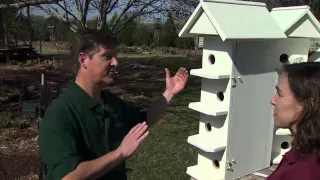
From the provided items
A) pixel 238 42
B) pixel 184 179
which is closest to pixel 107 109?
pixel 238 42

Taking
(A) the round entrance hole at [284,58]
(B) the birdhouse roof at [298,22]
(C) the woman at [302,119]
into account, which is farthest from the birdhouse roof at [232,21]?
(C) the woman at [302,119]

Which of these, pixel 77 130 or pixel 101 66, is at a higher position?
pixel 101 66

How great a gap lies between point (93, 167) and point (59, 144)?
0.18 meters

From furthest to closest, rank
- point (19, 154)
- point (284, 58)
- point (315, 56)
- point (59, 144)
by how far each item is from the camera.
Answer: point (19, 154), point (315, 56), point (284, 58), point (59, 144)

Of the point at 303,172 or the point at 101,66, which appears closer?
the point at 303,172

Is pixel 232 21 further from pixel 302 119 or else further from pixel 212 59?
pixel 302 119

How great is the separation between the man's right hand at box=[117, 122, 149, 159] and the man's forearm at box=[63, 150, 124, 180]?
42 millimetres

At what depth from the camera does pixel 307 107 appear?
4.87 feet

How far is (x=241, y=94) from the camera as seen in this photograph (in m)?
3.61

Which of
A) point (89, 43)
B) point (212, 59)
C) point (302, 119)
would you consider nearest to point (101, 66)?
point (89, 43)

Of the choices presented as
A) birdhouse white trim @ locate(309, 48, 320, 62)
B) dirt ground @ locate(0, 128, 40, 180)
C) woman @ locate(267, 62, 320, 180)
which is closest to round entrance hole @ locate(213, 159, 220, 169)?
birdhouse white trim @ locate(309, 48, 320, 62)

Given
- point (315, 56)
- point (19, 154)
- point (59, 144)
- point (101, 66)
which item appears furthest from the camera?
point (19, 154)

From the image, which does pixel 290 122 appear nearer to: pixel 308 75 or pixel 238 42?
pixel 308 75

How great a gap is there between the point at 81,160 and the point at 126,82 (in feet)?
31.1
